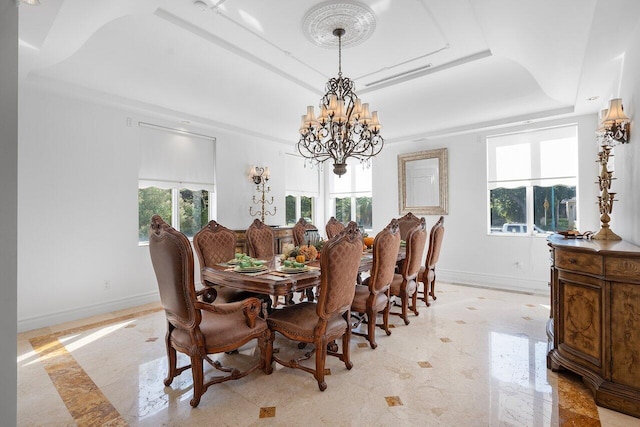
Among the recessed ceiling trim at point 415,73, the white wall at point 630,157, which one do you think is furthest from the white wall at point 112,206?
the recessed ceiling trim at point 415,73

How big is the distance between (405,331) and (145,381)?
2.48 metres

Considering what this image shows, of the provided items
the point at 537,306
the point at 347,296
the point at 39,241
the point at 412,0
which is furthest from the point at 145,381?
the point at 537,306

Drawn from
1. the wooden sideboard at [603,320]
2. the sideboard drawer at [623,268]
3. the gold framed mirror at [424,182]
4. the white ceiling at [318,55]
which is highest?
the white ceiling at [318,55]

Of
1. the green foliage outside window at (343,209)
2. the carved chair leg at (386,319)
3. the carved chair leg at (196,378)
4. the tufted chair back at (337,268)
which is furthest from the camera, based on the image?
the green foliage outside window at (343,209)

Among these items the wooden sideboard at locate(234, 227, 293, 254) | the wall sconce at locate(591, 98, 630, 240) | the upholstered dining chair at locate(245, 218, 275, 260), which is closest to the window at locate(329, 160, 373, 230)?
the wooden sideboard at locate(234, 227, 293, 254)

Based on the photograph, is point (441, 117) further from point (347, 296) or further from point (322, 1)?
point (347, 296)

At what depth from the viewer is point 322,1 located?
7.92ft

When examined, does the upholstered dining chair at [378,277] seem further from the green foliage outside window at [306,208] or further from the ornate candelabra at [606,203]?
the green foliage outside window at [306,208]

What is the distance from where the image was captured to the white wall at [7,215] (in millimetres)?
1188

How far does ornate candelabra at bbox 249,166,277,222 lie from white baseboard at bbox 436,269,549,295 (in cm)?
358

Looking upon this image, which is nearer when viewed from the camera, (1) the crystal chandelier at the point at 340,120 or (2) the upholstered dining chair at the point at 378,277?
(2) the upholstered dining chair at the point at 378,277

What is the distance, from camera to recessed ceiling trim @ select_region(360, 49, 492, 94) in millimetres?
3223

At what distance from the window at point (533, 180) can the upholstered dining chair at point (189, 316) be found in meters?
4.91

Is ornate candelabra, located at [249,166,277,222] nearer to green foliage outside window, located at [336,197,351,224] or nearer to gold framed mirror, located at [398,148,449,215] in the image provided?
green foliage outside window, located at [336,197,351,224]
